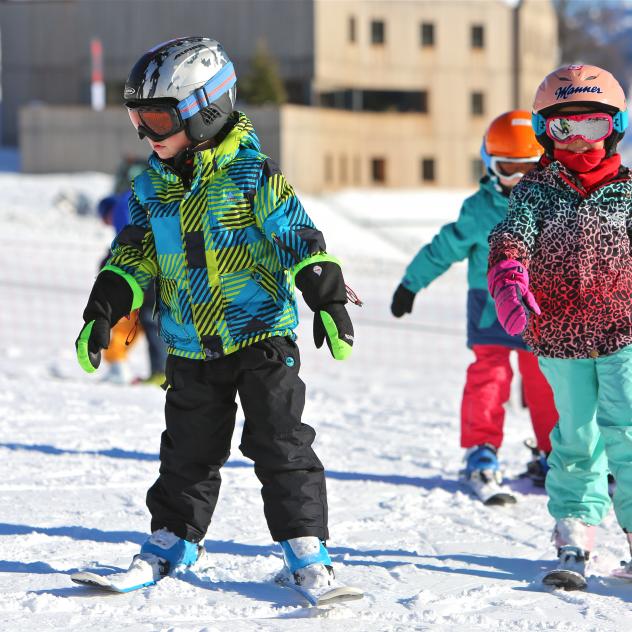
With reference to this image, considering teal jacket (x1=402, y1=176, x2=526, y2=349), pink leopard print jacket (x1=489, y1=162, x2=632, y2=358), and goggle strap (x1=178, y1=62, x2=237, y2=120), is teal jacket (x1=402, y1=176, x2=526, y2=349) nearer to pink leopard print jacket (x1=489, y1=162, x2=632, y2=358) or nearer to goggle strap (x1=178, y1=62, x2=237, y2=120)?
pink leopard print jacket (x1=489, y1=162, x2=632, y2=358)

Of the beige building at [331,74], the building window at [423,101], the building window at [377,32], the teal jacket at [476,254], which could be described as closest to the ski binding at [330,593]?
the teal jacket at [476,254]

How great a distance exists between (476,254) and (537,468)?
1.12 meters

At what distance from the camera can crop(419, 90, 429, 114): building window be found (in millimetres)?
40031

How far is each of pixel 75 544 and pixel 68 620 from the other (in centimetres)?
96

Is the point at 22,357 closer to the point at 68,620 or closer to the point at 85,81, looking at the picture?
the point at 68,620

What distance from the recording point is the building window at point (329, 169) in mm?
35188

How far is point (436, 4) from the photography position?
39.6 m

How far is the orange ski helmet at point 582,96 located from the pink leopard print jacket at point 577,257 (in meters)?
0.17

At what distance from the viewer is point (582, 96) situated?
4.27 m

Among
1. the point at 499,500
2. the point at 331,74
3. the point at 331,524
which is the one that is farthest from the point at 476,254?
the point at 331,74

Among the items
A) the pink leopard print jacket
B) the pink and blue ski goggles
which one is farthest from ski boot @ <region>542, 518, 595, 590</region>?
the pink and blue ski goggles

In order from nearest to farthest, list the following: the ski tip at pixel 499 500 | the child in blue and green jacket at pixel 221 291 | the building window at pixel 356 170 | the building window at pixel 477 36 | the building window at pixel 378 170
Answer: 1. the child in blue and green jacket at pixel 221 291
2. the ski tip at pixel 499 500
3. the building window at pixel 356 170
4. the building window at pixel 378 170
5. the building window at pixel 477 36

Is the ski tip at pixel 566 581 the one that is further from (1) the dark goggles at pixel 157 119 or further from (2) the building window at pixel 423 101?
(2) the building window at pixel 423 101

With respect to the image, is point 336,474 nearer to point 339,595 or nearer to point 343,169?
point 339,595
